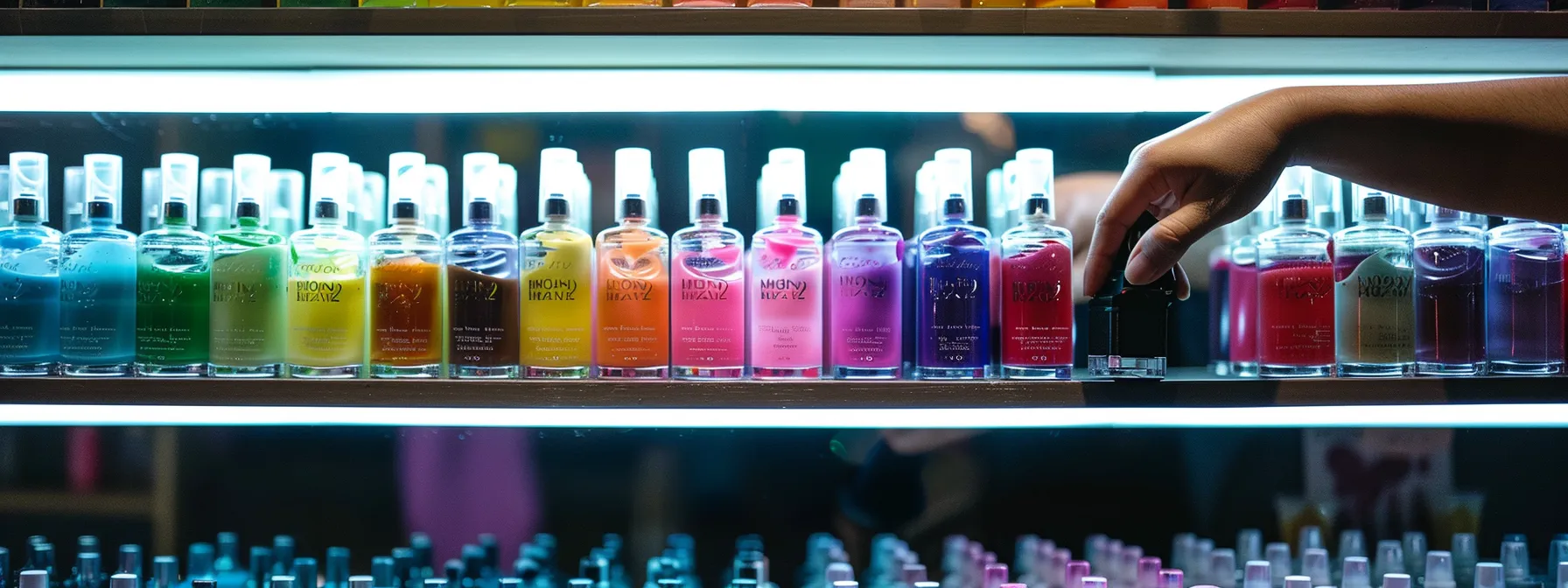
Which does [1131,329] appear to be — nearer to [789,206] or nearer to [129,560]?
[789,206]

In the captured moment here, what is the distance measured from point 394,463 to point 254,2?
657mm

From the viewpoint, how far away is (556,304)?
109cm

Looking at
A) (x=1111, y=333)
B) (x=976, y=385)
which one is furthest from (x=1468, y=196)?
(x=976, y=385)

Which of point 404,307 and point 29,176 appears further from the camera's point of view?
point 29,176

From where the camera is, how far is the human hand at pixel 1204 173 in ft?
3.19

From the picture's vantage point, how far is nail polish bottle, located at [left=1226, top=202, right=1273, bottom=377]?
1.17 meters

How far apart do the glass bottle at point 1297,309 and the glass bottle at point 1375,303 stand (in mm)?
23

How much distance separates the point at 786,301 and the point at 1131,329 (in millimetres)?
348

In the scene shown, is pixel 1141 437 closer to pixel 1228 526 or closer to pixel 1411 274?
pixel 1228 526

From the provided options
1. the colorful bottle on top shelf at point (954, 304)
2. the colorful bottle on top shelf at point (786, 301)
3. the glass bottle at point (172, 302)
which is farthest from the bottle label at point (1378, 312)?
the glass bottle at point (172, 302)

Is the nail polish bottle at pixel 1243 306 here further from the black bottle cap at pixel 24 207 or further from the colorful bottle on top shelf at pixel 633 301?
the black bottle cap at pixel 24 207

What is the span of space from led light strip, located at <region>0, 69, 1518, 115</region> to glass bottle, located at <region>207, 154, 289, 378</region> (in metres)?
0.23

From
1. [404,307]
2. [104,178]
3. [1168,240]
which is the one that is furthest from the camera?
[104,178]

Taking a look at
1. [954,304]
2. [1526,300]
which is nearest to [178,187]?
[954,304]
